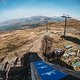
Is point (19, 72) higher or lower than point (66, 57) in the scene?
lower

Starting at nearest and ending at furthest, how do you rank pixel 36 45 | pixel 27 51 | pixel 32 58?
pixel 32 58, pixel 27 51, pixel 36 45

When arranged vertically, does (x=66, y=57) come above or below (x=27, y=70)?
above

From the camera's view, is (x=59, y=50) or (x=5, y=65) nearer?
(x=5, y=65)

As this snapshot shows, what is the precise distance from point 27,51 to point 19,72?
8.76 m

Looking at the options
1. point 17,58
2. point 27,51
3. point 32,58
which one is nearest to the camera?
point 32,58

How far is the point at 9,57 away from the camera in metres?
54.1

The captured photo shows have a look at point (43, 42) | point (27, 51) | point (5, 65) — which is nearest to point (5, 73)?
point (5, 65)

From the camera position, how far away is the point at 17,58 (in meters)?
52.2

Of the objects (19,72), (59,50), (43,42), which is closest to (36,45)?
(43,42)

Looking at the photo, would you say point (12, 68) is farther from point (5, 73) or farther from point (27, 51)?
point (27, 51)

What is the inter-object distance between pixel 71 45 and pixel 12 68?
21023 millimetres

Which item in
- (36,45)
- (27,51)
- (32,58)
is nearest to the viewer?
(32,58)

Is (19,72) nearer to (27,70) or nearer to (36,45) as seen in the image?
(27,70)

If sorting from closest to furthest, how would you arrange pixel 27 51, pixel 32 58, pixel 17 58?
pixel 32 58, pixel 17 58, pixel 27 51
